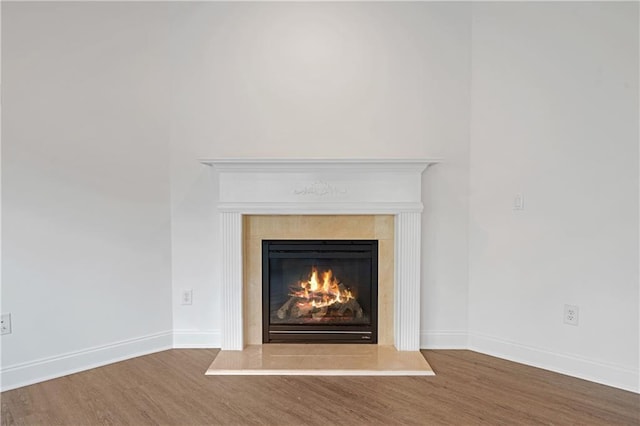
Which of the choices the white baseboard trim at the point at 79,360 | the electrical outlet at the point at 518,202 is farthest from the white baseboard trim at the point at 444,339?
the white baseboard trim at the point at 79,360

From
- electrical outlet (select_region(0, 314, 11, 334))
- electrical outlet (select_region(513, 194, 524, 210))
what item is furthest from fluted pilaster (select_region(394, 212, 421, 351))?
electrical outlet (select_region(0, 314, 11, 334))

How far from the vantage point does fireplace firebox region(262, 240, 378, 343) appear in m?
2.67

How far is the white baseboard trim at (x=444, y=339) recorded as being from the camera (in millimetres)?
2684

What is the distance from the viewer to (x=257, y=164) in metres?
2.43

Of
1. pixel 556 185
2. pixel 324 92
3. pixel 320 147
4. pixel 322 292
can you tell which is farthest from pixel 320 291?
pixel 556 185

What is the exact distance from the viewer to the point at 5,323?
210 cm

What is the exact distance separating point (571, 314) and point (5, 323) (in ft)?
11.7

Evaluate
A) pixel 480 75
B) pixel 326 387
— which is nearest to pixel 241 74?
pixel 480 75

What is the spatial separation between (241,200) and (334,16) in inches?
61.5

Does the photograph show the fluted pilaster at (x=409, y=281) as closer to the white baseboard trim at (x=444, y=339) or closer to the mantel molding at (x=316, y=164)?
the white baseboard trim at (x=444, y=339)

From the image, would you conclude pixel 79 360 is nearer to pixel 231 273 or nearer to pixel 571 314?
pixel 231 273

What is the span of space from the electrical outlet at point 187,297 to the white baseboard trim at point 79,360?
0.26 meters

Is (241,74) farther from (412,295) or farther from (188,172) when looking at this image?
(412,295)

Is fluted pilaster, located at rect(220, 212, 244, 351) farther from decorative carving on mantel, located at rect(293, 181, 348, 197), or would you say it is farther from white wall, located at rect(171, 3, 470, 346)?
decorative carving on mantel, located at rect(293, 181, 348, 197)
